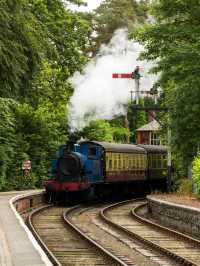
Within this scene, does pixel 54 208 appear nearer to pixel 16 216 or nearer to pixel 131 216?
pixel 131 216

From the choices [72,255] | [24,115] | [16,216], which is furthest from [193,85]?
[24,115]

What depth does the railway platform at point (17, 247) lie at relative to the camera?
38.8 feet

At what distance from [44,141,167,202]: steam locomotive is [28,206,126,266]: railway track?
5989mm

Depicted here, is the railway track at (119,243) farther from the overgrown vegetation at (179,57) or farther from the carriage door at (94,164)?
the carriage door at (94,164)

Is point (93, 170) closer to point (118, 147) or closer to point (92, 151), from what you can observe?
point (92, 151)

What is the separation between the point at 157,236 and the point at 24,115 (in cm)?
2753

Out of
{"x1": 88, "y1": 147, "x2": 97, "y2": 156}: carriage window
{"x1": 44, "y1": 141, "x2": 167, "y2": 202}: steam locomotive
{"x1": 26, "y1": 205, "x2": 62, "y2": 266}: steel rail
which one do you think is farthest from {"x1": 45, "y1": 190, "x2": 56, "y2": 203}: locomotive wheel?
{"x1": 88, "y1": 147, "x2": 97, "y2": 156}: carriage window

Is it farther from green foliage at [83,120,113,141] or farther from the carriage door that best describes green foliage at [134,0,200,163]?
green foliage at [83,120,113,141]

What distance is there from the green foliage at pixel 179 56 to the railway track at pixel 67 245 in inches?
235

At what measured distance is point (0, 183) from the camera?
39.5 meters

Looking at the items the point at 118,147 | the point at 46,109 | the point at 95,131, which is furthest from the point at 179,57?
the point at 46,109

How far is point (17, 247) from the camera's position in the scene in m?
13.8

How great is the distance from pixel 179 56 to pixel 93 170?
9691mm

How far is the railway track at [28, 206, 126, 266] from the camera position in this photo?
14.4 m
